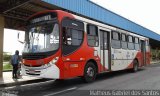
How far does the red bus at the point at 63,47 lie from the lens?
11.1m

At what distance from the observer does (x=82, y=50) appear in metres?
12.7

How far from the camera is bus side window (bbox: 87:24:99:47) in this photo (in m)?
13.5

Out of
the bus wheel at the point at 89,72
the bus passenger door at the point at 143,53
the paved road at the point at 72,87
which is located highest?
the bus passenger door at the point at 143,53

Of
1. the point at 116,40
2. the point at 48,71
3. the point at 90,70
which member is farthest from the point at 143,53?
the point at 48,71

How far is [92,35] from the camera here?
13.8 meters

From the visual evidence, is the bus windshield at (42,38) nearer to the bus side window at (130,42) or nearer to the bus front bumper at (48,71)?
the bus front bumper at (48,71)

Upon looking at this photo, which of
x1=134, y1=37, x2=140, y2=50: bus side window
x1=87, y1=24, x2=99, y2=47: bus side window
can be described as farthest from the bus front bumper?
x1=134, y1=37, x2=140, y2=50: bus side window

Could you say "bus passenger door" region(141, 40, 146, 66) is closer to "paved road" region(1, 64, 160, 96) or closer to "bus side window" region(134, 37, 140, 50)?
"bus side window" region(134, 37, 140, 50)

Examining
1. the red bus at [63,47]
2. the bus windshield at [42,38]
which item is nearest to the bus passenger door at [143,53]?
the red bus at [63,47]

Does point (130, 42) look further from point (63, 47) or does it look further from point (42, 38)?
point (42, 38)

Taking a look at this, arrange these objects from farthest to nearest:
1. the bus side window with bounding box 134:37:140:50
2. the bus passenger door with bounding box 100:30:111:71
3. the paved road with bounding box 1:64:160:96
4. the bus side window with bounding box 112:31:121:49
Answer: the bus side window with bounding box 134:37:140:50 < the bus side window with bounding box 112:31:121:49 < the bus passenger door with bounding box 100:30:111:71 < the paved road with bounding box 1:64:160:96

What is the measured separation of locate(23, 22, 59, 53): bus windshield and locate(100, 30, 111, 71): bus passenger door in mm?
3983

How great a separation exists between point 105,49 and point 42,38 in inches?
188

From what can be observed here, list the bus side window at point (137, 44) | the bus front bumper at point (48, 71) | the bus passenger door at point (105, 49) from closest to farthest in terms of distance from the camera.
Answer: the bus front bumper at point (48, 71)
the bus passenger door at point (105, 49)
the bus side window at point (137, 44)
